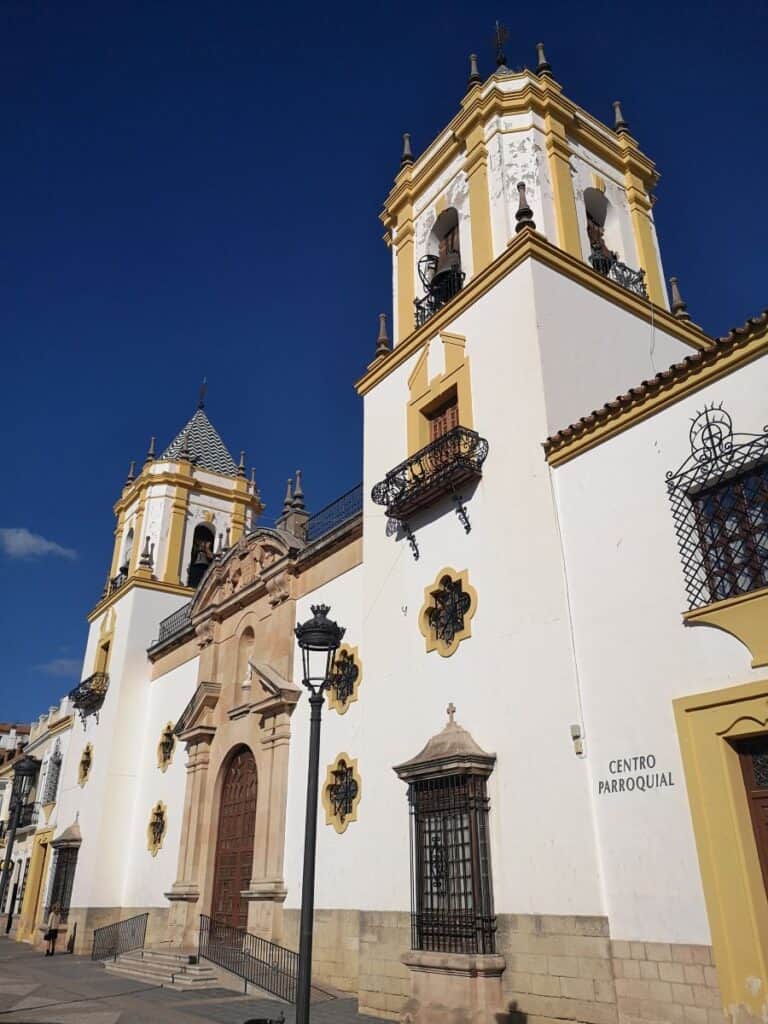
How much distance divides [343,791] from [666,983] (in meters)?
6.91

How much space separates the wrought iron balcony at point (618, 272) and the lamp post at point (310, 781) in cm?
847

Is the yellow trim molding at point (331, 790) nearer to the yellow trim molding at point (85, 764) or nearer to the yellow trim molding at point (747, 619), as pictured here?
the yellow trim molding at point (747, 619)

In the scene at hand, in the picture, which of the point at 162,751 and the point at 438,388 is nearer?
the point at 438,388

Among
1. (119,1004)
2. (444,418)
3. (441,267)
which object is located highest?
(441,267)

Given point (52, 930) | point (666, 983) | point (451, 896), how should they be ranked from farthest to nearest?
1. point (52, 930)
2. point (451, 896)
3. point (666, 983)

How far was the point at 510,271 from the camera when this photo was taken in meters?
12.1

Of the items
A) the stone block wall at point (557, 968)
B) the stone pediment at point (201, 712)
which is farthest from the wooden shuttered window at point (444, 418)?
the stone pediment at point (201, 712)

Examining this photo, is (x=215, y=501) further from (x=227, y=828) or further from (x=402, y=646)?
(x=402, y=646)

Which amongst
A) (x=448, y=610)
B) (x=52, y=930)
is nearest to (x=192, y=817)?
(x=52, y=930)

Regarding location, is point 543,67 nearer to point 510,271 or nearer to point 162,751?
point 510,271

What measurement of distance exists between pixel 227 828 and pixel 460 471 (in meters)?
10.3

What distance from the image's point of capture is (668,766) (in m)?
8.10

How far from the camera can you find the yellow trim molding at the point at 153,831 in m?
20.0

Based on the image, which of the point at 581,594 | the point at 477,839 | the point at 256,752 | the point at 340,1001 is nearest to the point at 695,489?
the point at 581,594
